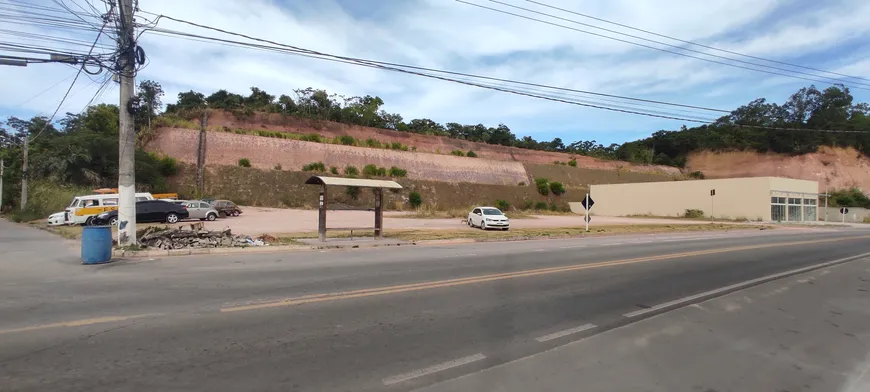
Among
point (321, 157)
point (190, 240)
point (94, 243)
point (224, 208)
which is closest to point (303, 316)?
point (94, 243)

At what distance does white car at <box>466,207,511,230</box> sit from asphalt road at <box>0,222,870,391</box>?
16054 millimetres

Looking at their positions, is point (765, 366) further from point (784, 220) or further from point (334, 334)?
point (784, 220)

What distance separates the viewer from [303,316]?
618 cm

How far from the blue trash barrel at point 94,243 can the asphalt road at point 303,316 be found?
0.66m

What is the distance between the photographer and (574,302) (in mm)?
7348

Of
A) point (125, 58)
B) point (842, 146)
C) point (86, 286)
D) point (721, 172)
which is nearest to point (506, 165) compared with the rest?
point (721, 172)

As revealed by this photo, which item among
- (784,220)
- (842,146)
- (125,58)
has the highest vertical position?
(842,146)

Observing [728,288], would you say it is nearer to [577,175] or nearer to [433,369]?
[433,369]

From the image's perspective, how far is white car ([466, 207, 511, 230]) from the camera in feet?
93.4

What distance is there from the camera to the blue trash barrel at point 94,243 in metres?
11.8

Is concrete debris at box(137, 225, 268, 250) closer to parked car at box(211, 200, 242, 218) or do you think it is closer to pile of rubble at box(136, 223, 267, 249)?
pile of rubble at box(136, 223, 267, 249)

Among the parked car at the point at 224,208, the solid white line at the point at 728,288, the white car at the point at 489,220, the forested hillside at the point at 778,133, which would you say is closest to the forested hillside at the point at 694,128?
the forested hillside at the point at 778,133

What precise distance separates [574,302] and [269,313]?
15.0ft

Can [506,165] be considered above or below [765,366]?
above
